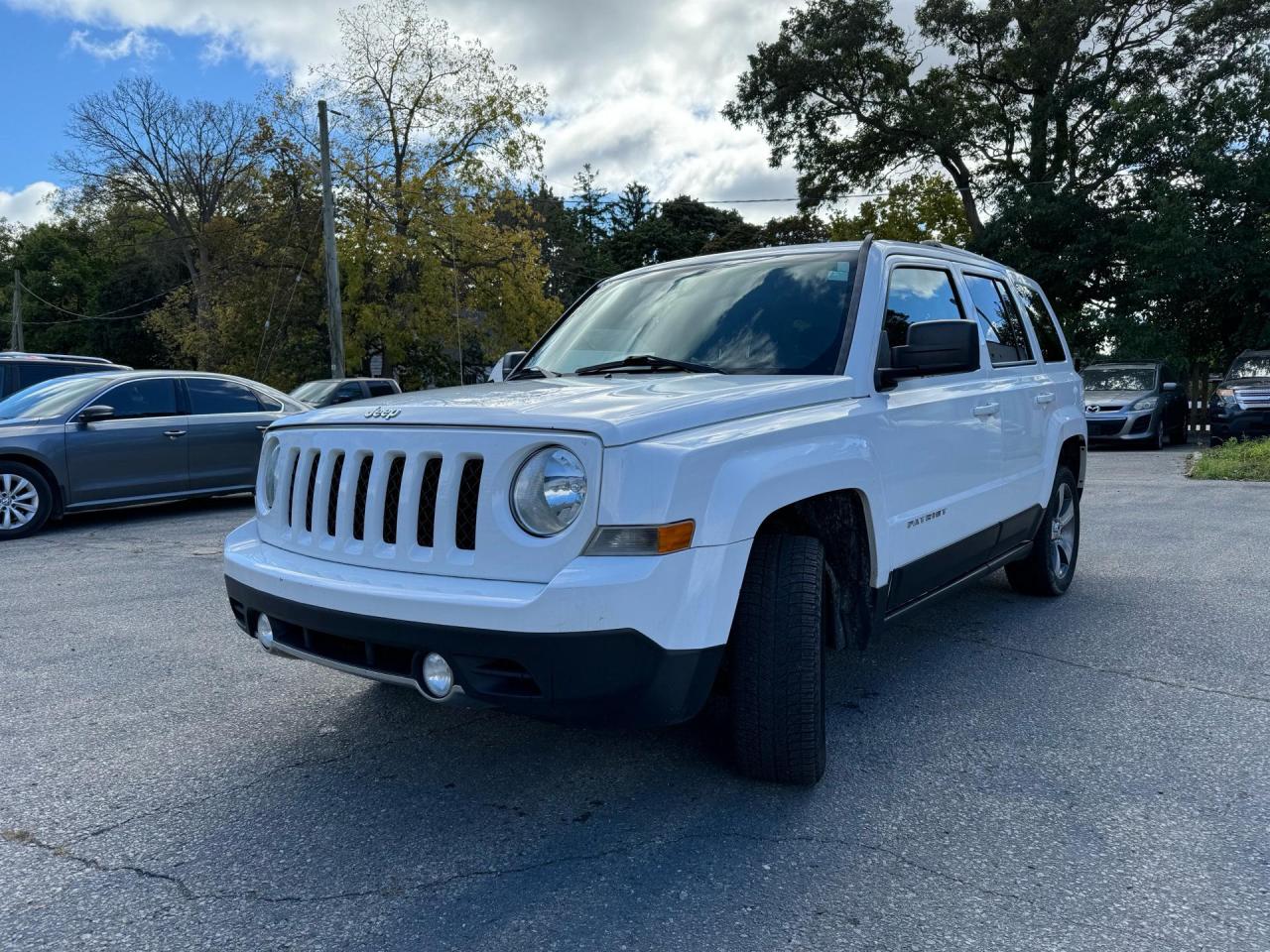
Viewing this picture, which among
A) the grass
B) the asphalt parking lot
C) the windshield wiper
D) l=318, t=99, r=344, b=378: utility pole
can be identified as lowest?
the grass

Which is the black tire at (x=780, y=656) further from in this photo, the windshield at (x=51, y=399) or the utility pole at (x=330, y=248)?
the utility pole at (x=330, y=248)

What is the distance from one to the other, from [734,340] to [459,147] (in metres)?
28.1

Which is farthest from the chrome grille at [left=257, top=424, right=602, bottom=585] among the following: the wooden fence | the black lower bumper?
the wooden fence

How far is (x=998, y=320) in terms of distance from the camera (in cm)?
505

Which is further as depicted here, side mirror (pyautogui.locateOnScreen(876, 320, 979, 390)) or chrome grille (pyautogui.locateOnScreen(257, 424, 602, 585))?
side mirror (pyautogui.locateOnScreen(876, 320, 979, 390))

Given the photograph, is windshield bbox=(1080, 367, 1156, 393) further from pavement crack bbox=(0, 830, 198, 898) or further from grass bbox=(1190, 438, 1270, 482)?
pavement crack bbox=(0, 830, 198, 898)

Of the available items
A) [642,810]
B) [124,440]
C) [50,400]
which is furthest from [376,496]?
[50,400]

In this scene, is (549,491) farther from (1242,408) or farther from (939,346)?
(1242,408)

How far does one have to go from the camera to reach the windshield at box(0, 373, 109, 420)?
9141mm

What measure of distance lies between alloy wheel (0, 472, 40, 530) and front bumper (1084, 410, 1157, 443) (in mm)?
15643

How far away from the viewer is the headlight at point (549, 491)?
2654mm

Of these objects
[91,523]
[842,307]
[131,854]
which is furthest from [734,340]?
[91,523]

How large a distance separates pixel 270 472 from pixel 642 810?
1.73 meters

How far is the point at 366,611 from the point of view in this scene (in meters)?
2.76
